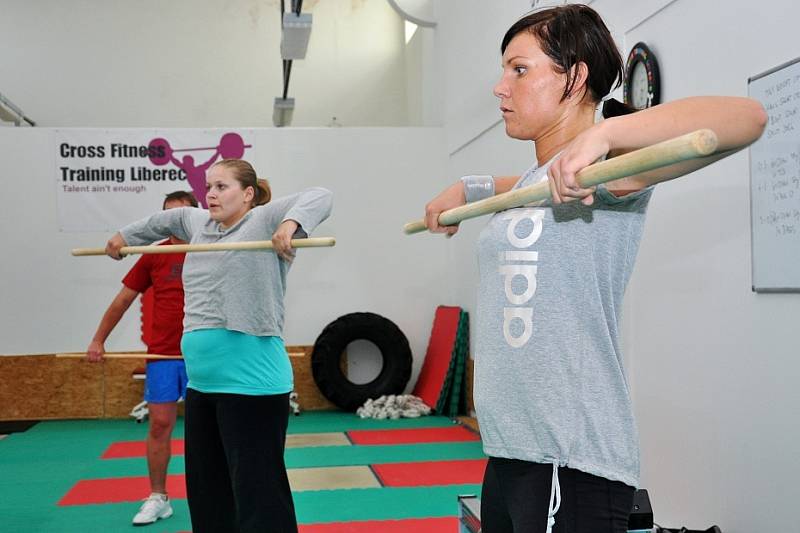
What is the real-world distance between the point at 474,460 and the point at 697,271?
246 centimetres

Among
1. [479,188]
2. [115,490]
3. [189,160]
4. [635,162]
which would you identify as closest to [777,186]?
[479,188]

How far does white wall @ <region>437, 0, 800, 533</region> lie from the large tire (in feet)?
12.0

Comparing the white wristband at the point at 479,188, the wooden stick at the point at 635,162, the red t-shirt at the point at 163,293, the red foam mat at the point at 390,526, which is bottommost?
the red foam mat at the point at 390,526

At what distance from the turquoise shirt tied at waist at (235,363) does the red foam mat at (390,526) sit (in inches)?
55.4

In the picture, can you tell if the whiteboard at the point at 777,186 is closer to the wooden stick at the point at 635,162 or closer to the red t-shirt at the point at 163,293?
the wooden stick at the point at 635,162

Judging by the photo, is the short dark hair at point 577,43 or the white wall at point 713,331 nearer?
the short dark hair at point 577,43

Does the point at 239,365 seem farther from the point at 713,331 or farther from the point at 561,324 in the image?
the point at 713,331

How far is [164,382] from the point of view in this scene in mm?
4234

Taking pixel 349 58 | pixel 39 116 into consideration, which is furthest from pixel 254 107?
pixel 39 116

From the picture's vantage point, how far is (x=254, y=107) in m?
10.5

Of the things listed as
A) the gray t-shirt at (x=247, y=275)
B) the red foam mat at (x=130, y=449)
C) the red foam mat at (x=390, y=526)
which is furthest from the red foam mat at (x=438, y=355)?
the gray t-shirt at (x=247, y=275)

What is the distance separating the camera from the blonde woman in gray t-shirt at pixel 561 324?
4.59 ft

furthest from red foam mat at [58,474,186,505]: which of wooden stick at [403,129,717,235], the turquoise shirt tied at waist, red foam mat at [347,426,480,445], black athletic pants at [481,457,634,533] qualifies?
wooden stick at [403,129,717,235]

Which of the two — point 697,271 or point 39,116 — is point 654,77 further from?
point 39,116
